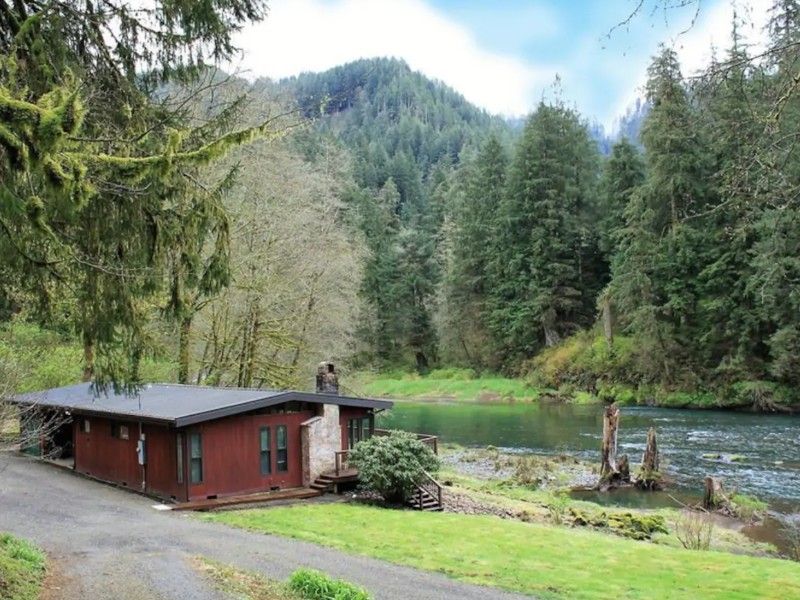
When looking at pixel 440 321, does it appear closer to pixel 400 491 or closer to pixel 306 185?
pixel 306 185

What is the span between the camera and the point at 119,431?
19109mm

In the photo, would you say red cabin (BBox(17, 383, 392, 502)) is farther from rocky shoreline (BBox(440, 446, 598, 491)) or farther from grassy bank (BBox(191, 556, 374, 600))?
grassy bank (BBox(191, 556, 374, 600))

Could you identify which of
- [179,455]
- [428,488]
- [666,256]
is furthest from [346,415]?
[666,256]

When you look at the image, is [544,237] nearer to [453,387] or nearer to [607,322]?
[607,322]

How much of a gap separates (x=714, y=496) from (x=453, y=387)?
119ft

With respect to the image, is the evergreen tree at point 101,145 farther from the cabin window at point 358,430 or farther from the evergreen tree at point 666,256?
the evergreen tree at point 666,256

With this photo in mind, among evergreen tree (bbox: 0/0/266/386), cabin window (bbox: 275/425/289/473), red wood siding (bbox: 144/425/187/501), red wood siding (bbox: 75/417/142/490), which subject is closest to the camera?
evergreen tree (bbox: 0/0/266/386)

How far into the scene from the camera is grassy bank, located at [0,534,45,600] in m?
7.61

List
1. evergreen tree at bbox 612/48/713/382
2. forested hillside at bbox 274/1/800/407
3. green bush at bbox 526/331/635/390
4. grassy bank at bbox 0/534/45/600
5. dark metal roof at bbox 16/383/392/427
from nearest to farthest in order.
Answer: grassy bank at bbox 0/534/45/600, dark metal roof at bbox 16/383/392/427, forested hillside at bbox 274/1/800/407, evergreen tree at bbox 612/48/713/382, green bush at bbox 526/331/635/390

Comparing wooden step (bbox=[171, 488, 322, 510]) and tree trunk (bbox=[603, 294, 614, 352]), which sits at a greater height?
tree trunk (bbox=[603, 294, 614, 352])

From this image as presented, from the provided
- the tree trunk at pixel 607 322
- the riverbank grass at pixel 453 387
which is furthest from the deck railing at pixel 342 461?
the tree trunk at pixel 607 322

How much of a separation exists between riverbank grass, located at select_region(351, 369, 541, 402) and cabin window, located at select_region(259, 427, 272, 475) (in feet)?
94.5

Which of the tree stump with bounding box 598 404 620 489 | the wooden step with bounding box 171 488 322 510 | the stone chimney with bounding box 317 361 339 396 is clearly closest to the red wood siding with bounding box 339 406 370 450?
the stone chimney with bounding box 317 361 339 396

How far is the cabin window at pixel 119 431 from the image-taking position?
18.8 metres
